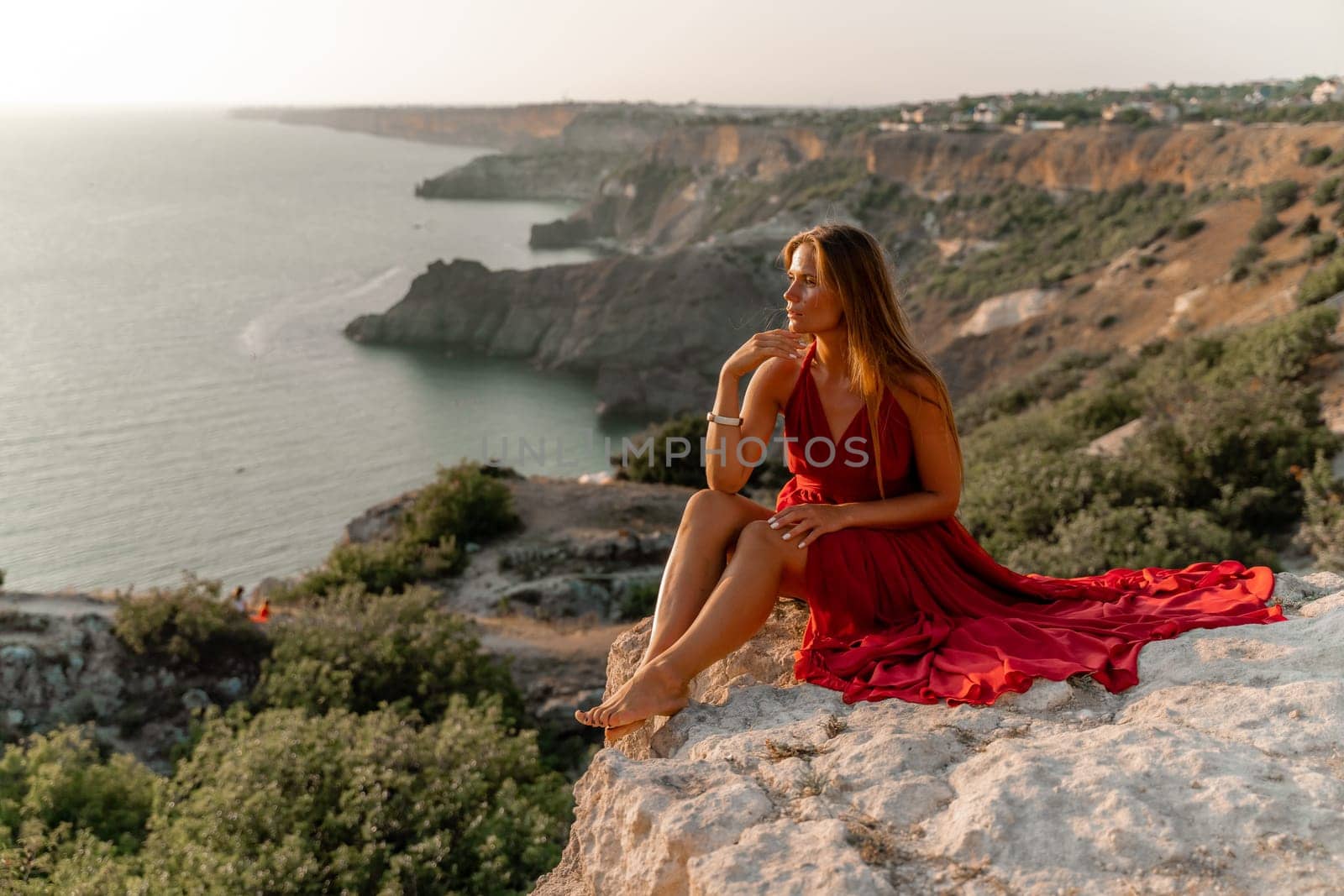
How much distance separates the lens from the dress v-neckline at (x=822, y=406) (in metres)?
3.44

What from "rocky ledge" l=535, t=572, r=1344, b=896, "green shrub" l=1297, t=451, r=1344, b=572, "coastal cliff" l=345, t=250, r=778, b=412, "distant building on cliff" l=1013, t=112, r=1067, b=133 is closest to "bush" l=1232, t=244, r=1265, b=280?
"coastal cliff" l=345, t=250, r=778, b=412

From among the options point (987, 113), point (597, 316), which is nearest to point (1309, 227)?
point (597, 316)

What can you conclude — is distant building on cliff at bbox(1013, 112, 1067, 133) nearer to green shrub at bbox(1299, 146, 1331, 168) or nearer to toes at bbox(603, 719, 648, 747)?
green shrub at bbox(1299, 146, 1331, 168)

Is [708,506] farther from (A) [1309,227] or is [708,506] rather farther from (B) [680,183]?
(B) [680,183]

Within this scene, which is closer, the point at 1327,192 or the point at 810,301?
the point at 810,301

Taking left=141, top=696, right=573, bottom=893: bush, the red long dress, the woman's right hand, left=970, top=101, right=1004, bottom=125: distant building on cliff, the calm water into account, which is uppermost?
left=970, top=101, right=1004, bottom=125: distant building on cliff

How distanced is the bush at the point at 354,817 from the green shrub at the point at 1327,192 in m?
25.9

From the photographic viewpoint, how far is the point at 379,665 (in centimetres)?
929

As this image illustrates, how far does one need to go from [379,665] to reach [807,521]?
6.96m


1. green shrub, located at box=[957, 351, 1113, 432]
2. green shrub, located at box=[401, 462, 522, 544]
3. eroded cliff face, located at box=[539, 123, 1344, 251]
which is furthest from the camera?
eroded cliff face, located at box=[539, 123, 1344, 251]

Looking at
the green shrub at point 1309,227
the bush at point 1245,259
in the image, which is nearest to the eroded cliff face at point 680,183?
the bush at point 1245,259

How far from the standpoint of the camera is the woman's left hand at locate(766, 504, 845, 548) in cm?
327

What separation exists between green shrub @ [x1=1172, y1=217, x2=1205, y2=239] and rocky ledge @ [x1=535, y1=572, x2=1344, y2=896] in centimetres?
3142

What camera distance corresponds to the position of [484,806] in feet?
19.6
